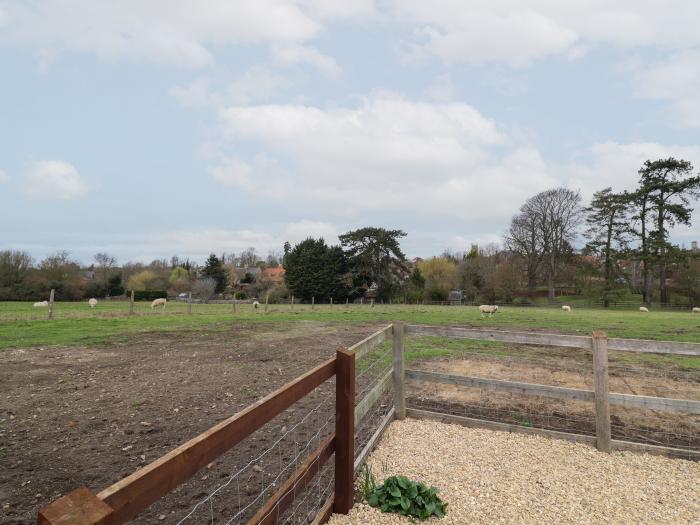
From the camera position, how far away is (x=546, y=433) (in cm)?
511

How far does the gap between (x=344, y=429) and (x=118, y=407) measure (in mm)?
4884

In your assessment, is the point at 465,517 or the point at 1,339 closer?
the point at 465,517

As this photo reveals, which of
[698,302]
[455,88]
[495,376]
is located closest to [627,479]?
[495,376]

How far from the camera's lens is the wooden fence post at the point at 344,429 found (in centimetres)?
338

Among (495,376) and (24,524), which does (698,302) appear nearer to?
(495,376)

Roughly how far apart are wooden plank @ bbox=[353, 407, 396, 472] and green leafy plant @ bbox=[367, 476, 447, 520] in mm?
488

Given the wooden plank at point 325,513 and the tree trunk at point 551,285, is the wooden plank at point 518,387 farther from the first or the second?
the tree trunk at point 551,285

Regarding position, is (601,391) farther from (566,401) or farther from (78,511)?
(78,511)

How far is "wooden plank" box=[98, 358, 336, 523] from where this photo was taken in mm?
1332

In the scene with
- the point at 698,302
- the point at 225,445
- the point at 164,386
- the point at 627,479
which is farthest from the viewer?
the point at 698,302

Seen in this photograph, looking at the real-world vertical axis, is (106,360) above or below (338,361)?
below

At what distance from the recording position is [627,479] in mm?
4102

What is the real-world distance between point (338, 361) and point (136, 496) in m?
2.12

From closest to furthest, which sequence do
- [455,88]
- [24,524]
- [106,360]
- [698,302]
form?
[24,524] → [106,360] → [455,88] → [698,302]
